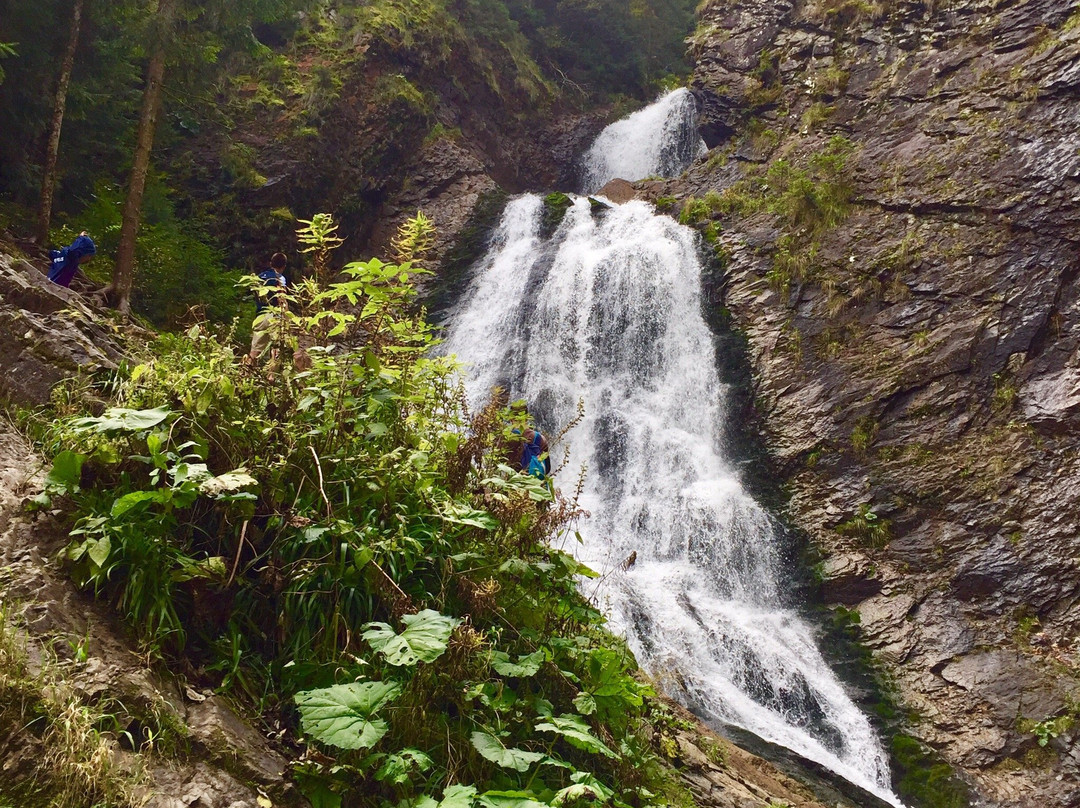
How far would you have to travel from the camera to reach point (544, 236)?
1767cm

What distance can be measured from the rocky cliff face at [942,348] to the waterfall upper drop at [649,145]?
5.56 metres

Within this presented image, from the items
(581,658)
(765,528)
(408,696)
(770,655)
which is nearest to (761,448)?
(765,528)

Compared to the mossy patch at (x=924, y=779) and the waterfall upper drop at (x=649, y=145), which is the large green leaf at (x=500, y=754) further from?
the waterfall upper drop at (x=649, y=145)

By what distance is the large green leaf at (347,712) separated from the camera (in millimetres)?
2055

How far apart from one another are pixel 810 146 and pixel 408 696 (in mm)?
17026

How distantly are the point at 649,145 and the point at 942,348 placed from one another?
1484 centimetres

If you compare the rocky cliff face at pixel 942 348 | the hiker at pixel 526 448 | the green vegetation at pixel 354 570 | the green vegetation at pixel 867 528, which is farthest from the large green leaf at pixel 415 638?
the green vegetation at pixel 867 528

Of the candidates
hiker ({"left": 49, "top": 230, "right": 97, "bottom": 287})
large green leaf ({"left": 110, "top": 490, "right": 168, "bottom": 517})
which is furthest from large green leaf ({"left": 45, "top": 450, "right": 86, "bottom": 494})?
hiker ({"left": 49, "top": 230, "right": 97, "bottom": 287})

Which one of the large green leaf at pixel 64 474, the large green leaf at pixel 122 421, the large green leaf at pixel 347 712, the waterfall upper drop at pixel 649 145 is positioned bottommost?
the large green leaf at pixel 347 712

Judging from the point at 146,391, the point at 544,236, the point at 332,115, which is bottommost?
the point at 146,391

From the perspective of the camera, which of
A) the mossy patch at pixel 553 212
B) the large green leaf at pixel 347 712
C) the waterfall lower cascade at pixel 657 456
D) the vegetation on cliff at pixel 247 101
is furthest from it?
the mossy patch at pixel 553 212

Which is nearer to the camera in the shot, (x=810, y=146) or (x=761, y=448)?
(x=761, y=448)

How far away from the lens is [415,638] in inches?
92.5

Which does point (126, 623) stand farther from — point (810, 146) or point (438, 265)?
point (810, 146)
